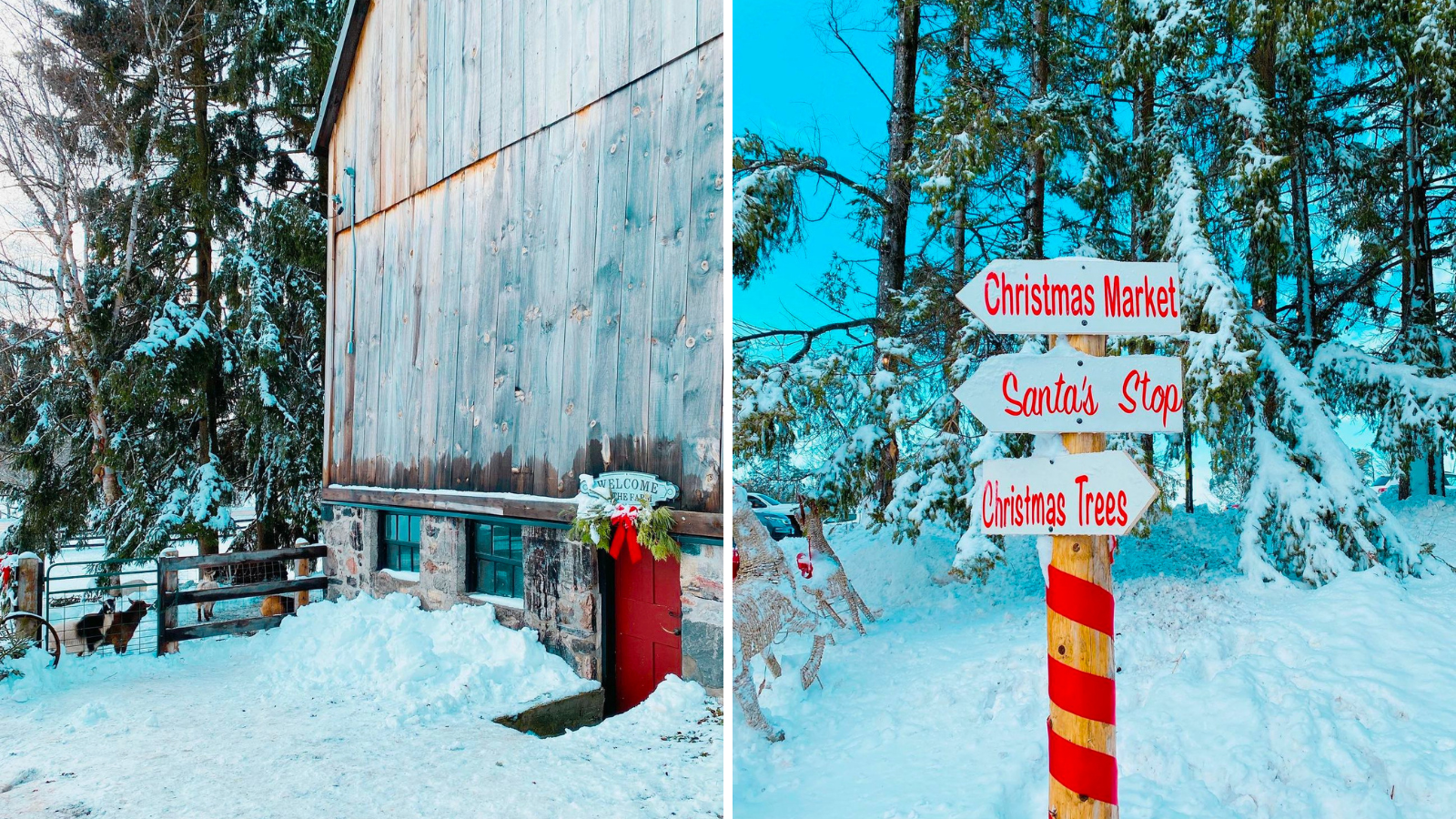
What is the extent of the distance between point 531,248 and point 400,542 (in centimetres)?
321

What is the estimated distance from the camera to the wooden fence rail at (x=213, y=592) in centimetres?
746

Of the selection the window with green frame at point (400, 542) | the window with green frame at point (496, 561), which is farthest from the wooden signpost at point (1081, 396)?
the window with green frame at point (400, 542)

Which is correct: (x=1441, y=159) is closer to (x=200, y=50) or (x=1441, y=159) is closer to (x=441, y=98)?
(x=441, y=98)

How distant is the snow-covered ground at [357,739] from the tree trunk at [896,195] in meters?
2.68

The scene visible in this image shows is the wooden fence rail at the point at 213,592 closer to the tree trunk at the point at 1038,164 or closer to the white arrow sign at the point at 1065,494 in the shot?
the tree trunk at the point at 1038,164

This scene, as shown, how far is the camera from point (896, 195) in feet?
21.7

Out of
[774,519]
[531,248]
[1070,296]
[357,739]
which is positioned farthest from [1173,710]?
[774,519]

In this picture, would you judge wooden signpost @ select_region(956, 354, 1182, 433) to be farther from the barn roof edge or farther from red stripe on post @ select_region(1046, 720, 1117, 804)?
the barn roof edge

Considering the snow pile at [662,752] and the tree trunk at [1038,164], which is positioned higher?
the tree trunk at [1038,164]

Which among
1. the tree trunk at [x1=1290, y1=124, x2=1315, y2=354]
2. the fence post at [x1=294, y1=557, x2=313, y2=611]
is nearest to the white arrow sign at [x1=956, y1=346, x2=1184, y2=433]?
the tree trunk at [x1=1290, y1=124, x2=1315, y2=354]

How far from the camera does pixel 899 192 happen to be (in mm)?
6609

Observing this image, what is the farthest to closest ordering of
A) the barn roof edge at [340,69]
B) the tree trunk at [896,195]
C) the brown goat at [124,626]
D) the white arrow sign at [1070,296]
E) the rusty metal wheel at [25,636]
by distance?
the brown goat at [124,626] < the barn roof edge at [340,69] < the tree trunk at [896,195] < the rusty metal wheel at [25,636] < the white arrow sign at [1070,296]

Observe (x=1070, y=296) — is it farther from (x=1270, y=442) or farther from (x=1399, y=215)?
(x=1399, y=215)

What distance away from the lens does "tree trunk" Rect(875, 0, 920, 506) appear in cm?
642
